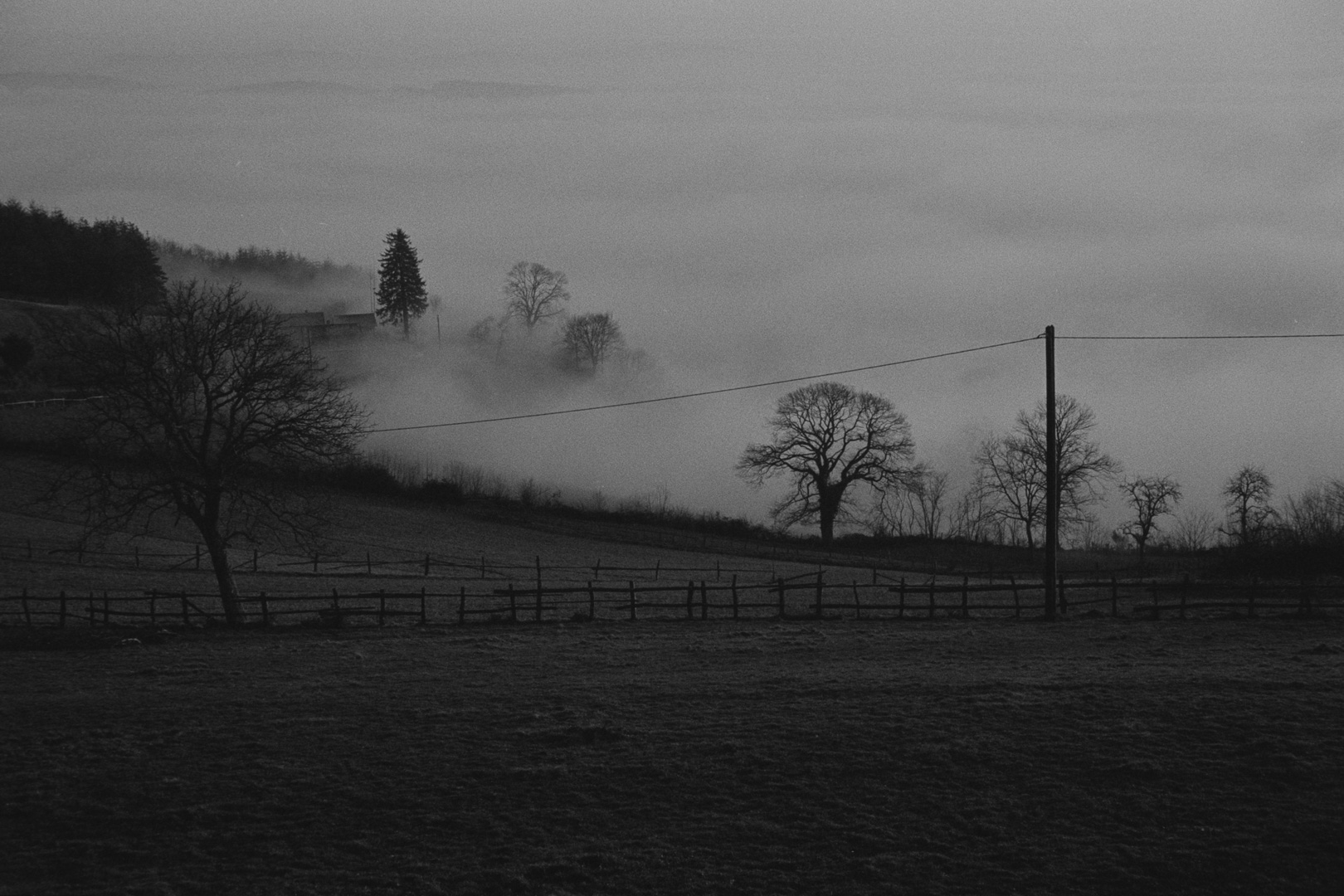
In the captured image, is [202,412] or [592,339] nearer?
[202,412]

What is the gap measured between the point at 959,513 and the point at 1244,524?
4276cm

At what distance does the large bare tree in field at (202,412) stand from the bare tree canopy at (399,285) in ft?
314

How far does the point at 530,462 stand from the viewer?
91.5 metres

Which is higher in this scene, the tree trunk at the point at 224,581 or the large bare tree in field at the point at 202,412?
the large bare tree in field at the point at 202,412

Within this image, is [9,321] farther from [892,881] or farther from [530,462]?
[892,881]

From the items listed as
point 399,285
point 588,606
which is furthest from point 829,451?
point 399,285

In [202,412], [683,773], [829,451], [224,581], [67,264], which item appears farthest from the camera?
[67,264]

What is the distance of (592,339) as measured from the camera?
123 metres

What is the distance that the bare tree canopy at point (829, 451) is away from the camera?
82.1m

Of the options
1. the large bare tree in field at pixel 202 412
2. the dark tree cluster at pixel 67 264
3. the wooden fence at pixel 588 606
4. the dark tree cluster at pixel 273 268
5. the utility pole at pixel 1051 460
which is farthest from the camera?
the dark tree cluster at pixel 273 268

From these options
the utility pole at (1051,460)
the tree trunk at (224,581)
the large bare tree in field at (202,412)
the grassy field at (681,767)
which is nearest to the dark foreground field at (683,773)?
the grassy field at (681,767)

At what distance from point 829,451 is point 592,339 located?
46595mm

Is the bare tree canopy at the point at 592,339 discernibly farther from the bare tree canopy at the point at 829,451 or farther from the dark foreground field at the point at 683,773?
the dark foreground field at the point at 683,773

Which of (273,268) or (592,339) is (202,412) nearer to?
(592,339)
